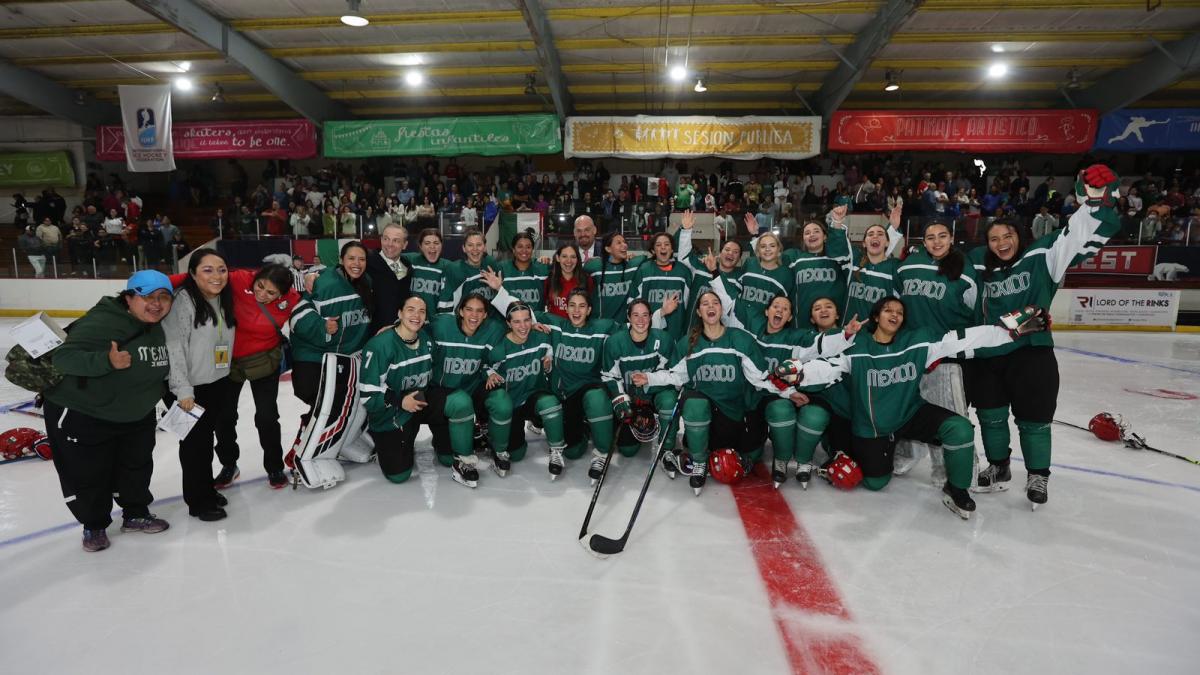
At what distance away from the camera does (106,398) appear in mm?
2910

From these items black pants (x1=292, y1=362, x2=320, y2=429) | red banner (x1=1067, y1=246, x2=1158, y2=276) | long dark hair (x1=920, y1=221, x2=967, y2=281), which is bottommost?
black pants (x1=292, y1=362, x2=320, y2=429)

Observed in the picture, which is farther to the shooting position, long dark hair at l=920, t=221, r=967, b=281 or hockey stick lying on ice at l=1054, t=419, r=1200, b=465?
hockey stick lying on ice at l=1054, t=419, r=1200, b=465

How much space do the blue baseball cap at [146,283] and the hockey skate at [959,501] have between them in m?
4.03

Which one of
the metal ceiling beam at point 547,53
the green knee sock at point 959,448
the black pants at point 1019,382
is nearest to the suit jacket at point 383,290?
the green knee sock at point 959,448

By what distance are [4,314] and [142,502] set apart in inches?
485

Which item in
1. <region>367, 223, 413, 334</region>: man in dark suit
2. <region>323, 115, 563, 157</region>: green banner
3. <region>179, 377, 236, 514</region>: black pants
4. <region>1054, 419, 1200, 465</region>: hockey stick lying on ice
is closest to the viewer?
<region>179, 377, 236, 514</region>: black pants

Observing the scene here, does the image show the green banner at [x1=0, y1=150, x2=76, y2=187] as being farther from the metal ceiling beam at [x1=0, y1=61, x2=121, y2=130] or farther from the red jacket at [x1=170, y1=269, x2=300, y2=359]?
the red jacket at [x1=170, y1=269, x2=300, y2=359]

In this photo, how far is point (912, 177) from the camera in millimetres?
15539

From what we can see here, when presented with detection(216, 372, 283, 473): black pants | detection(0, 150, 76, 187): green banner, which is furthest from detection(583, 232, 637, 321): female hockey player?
detection(0, 150, 76, 187): green banner

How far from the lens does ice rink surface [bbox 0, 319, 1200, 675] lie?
232 centimetres

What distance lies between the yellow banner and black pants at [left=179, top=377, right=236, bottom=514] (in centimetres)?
1172

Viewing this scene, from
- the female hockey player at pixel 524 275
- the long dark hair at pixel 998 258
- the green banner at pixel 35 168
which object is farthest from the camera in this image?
the green banner at pixel 35 168

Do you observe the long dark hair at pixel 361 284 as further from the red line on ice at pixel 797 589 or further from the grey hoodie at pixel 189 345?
the red line on ice at pixel 797 589

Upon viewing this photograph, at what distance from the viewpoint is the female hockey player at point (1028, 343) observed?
3.41 metres
